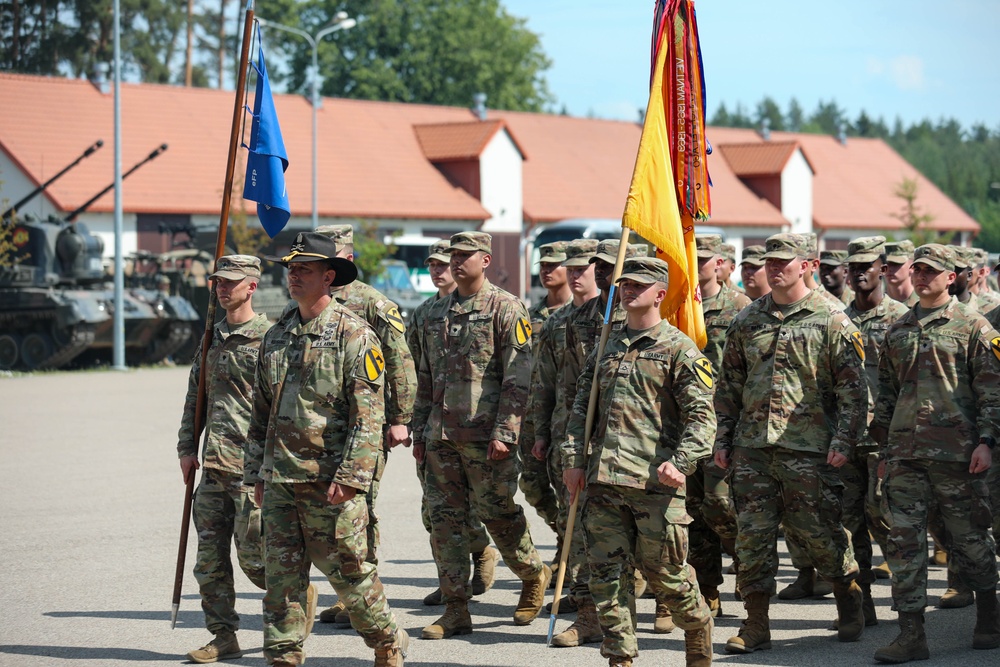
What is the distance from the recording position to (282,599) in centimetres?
654

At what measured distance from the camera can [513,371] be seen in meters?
8.23

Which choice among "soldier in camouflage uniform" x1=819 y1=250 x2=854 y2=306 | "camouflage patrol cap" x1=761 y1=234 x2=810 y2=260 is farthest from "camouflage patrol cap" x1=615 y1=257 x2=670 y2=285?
"soldier in camouflage uniform" x1=819 y1=250 x2=854 y2=306

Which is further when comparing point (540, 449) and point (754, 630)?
point (540, 449)

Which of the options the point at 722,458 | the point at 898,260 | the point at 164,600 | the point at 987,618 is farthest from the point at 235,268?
the point at 987,618

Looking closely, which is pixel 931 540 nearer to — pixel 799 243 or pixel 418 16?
pixel 799 243

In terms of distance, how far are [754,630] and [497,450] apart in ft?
5.74

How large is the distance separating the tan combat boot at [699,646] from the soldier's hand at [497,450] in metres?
1.77

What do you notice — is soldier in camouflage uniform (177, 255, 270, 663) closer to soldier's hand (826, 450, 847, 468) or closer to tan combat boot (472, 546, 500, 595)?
tan combat boot (472, 546, 500, 595)

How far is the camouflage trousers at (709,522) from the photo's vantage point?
8391 mm

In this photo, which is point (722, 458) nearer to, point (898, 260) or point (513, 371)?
point (513, 371)

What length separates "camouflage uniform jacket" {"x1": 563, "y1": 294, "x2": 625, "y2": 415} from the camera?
824 centimetres

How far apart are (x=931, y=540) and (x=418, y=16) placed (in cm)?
5585

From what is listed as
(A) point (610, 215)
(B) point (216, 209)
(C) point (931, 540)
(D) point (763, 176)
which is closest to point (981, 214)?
(D) point (763, 176)

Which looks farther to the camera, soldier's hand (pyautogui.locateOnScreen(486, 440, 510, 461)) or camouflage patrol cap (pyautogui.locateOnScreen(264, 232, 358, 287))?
soldier's hand (pyautogui.locateOnScreen(486, 440, 510, 461))
